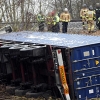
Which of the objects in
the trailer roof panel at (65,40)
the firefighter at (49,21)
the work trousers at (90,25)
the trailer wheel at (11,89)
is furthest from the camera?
the work trousers at (90,25)

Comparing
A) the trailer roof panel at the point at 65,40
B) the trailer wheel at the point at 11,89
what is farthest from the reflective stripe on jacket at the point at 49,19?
the trailer wheel at the point at 11,89

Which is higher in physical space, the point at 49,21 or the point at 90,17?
the point at 90,17

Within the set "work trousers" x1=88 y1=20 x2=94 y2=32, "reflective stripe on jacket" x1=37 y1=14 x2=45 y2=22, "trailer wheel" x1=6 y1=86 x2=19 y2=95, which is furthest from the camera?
"work trousers" x1=88 y1=20 x2=94 y2=32

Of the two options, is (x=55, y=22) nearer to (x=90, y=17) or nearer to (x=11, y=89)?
(x=90, y=17)

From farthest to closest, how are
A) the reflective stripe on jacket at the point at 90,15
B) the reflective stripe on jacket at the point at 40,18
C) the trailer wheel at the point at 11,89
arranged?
the reflective stripe on jacket at the point at 90,15
the reflective stripe on jacket at the point at 40,18
the trailer wheel at the point at 11,89

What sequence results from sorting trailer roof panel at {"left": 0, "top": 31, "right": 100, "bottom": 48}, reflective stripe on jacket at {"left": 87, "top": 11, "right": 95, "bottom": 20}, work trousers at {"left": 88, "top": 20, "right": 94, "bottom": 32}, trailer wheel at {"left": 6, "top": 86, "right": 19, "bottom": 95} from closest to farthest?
trailer roof panel at {"left": 0, "top": 31, "right": 100, "bottom": 48}, trailer wheel at {"left": 6, "top": 86, "right": 19, "bottom": 95}, reflective stripe on jacket at {"left": 87, "top": 11, "right": 95, "bottom": 20}, work trousers at {"left": 88, "top": 20, "right": 94, "bottom": 32}

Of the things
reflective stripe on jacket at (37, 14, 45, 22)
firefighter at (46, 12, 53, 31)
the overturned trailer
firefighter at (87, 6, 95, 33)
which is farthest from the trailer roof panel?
firefighter at (87, 6, 95, 33)

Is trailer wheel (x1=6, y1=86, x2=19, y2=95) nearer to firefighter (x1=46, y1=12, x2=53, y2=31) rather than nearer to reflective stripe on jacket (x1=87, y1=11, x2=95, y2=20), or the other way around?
firefighter (x1=46, y1=12, x2=53, y2=31)

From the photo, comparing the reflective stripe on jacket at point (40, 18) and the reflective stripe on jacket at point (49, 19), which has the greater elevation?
the reflective stripe on jacket at point (40, 18)

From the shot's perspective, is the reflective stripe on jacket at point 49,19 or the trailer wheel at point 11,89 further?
the reflective stripe on jacket at point 49,19

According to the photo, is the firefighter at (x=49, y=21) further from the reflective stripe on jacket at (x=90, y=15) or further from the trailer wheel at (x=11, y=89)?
the trailer wheel at (x=11, y=89)

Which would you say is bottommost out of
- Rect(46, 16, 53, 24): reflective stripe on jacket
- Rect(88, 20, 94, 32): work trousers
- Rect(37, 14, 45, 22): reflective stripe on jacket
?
Rect(88, 20, 94, 32): work trousers

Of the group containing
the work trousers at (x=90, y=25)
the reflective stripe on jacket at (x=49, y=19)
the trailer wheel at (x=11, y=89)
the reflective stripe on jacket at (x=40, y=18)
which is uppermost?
the reflective stripe on jacket at (x=40, y=18)

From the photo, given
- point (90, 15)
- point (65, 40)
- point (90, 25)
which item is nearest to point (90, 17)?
point (90, 15)
